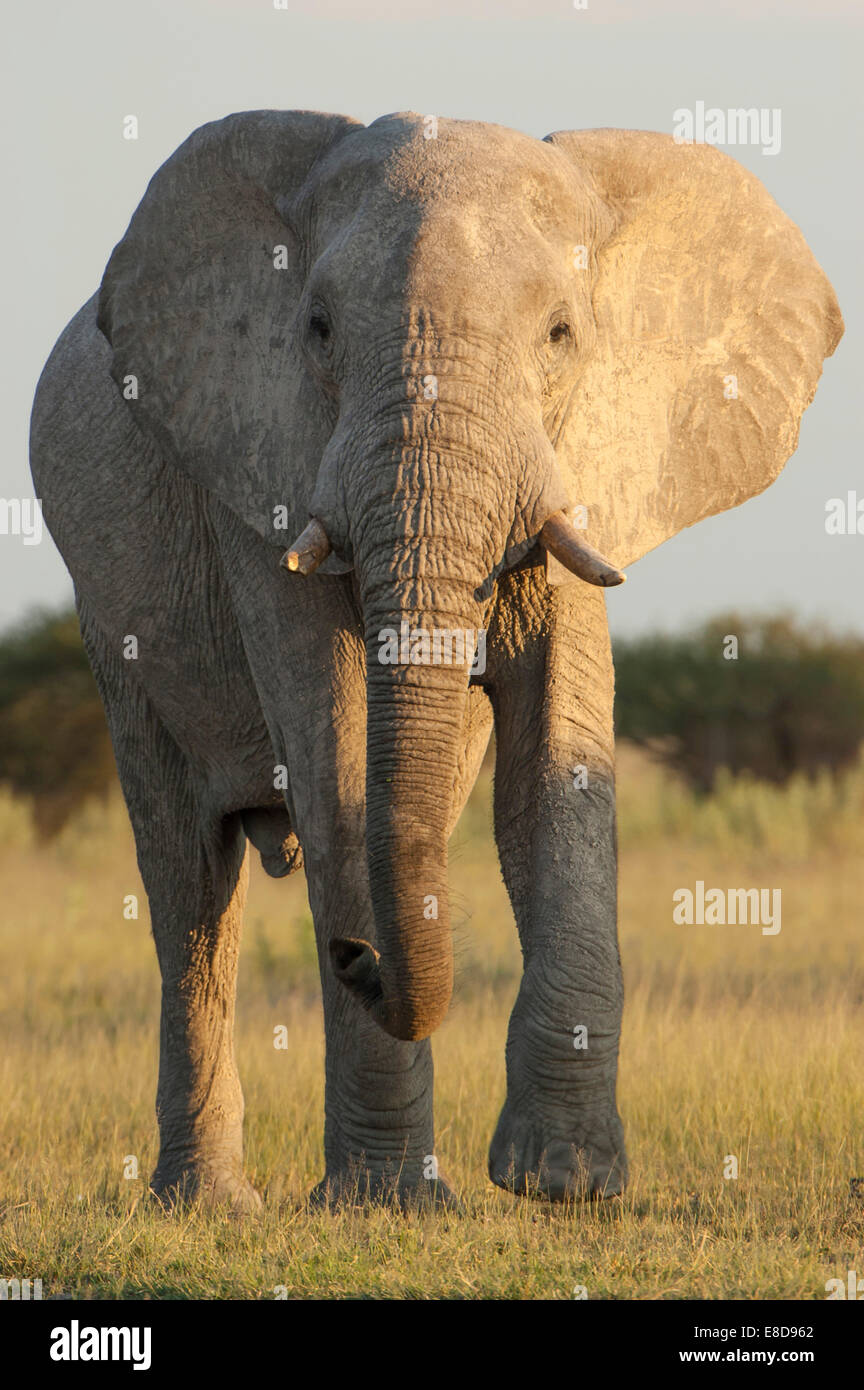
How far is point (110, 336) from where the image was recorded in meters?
6.55

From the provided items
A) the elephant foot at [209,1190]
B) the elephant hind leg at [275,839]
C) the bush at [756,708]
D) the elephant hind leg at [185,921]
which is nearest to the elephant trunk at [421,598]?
the elephant hind leg at [275,839]

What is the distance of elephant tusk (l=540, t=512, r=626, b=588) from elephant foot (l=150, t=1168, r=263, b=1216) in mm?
2849

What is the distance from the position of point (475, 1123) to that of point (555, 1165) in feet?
7.61

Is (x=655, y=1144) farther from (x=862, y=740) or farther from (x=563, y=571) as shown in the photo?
(x=862, y=740)

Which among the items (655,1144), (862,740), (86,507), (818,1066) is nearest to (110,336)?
(86,507)

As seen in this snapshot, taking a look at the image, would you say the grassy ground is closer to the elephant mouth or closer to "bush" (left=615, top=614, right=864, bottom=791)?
the elephant mouth

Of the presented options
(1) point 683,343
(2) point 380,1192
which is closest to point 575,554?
(1) point 683,343

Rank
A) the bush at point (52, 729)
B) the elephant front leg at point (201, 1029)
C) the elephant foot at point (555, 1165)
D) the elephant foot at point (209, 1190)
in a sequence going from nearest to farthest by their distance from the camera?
1. the elephant foot at point (555, 1165)
2. the elephant foot at point (209, 1190)
3. the elephant front leg at point (201, 1029)
4. the bush at point (52, 729)

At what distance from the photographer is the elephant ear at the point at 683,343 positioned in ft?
18.7

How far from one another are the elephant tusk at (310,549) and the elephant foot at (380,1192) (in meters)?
1.81

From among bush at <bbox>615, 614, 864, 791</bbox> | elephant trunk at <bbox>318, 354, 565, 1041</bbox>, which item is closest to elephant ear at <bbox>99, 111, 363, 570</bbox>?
elephant trunk at <bbox>318, 354, 565, 1041</bbox>

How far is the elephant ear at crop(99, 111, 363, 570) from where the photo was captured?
5.77m

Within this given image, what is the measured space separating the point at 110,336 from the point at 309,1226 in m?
2.83

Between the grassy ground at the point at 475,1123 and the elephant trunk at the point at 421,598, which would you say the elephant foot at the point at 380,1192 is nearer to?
the grassy ground at the point at 475,1123
